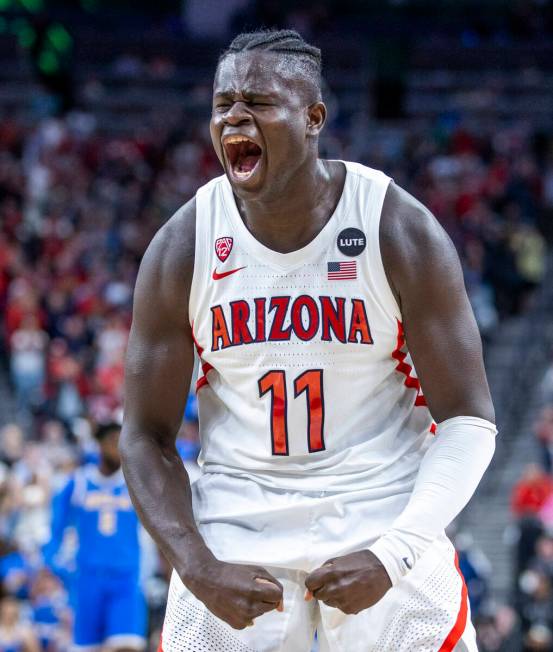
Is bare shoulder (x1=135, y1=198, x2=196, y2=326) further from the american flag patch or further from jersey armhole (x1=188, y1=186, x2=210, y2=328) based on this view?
the american flag patch

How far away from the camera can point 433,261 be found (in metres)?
3.38

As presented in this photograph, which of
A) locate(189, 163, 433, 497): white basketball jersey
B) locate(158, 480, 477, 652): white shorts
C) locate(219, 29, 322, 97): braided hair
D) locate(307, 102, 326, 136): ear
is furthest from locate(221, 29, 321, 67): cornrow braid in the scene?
locate(158, 480, 477, 652): white shorts

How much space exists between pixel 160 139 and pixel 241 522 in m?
16.7

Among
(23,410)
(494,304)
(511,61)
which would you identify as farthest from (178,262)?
(511,61)

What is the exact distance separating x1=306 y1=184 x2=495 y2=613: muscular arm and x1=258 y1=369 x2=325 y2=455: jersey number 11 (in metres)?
0.27

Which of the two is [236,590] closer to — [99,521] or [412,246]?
[412,246]

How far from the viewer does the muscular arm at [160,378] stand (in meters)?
3.49

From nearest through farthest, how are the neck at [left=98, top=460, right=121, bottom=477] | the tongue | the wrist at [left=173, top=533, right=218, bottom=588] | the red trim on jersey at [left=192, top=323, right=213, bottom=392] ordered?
1. the wrist at [left=173, top=533, right=218, bottom=588]
2. the tongue
3. the red trim on jersey at [left=192, top=323, right=213, bottom=392]
4. the neck at [left=98, top=460, right=121, bottom=477]

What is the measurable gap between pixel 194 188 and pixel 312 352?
15.2 metres

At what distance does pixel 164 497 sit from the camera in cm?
347

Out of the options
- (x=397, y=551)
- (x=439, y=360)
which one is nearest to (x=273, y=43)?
(x=439, y=360)

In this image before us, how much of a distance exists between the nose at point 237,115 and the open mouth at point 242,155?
4cm

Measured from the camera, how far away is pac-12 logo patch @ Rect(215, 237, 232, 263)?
3.55m

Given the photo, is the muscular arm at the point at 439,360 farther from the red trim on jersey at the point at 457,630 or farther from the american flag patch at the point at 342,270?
the red trim on jersey at the point at 457,630
